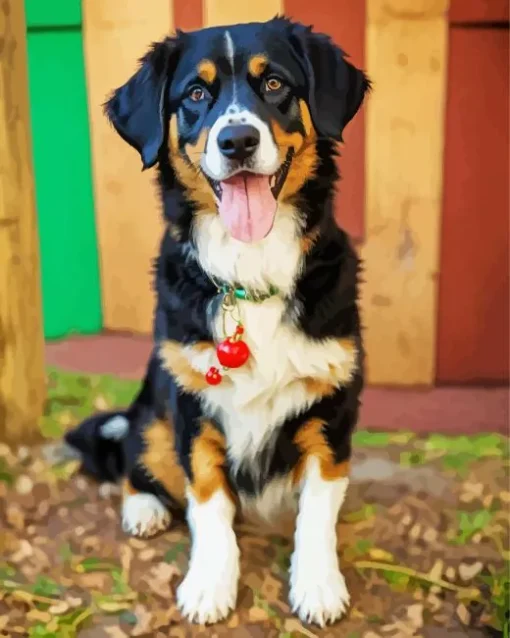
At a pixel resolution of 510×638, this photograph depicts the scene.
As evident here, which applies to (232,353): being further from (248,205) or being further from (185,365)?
(248,205)

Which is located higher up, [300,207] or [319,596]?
[300,207]

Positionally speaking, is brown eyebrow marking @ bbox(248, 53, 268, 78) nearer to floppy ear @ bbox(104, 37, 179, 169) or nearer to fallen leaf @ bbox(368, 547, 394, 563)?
floppy ear @ bbox(104, 37, 179, 169)

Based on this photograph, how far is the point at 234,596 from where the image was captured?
1.33 meters

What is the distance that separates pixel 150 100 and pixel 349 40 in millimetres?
610

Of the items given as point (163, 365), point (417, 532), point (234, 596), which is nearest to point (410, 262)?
point (417, 532)

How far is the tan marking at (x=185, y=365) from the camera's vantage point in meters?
1.29

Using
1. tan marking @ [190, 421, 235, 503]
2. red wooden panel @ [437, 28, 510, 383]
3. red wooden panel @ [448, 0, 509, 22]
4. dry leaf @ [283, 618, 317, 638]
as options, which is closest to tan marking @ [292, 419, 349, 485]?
tan marking @ [190, 421, 235, 503]

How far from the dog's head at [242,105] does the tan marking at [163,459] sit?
44cm

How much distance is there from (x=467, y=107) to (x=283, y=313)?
29.6 inches

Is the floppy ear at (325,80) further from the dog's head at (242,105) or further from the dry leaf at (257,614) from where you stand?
the dry leaf at (257,614)

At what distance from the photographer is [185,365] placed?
1.30 metres

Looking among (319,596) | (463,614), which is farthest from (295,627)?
(463,614)

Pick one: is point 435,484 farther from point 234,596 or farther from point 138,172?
point 138,172

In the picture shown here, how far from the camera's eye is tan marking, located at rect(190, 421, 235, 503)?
1.33m
